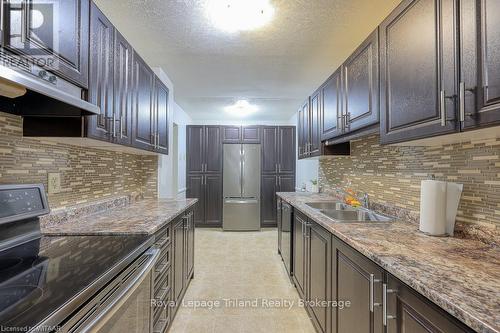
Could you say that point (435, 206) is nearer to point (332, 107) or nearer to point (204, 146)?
point (332, 107)

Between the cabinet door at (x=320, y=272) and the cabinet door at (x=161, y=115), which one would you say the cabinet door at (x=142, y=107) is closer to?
the cabinet door at (x=161, y=115)

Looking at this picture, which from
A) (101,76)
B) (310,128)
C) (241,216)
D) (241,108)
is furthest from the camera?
(241,216)

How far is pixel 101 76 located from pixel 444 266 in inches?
73.7

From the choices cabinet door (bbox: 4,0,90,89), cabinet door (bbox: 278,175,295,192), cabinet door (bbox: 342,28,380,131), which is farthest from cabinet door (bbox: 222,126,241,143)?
cabinet door (bbox: 4,0,90,89)

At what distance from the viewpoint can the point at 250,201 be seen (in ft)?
16.3

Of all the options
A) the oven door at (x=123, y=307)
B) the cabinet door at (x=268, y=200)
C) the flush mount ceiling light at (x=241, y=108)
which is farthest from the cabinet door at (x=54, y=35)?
the cabinet door at (x=268, y=200)

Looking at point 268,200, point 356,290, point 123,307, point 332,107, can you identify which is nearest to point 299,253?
point 356,290

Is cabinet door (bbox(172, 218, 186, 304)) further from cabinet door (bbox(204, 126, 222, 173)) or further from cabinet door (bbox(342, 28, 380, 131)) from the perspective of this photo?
cabinet door (bbox(204, 126, 222, 173))

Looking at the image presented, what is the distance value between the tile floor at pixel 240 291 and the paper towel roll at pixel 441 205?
1.24 metres

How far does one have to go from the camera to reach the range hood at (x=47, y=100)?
3.19 ft

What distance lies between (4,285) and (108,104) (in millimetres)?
1108

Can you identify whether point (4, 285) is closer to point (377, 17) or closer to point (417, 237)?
point (417, 237)

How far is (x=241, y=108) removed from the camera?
4785 millimetres

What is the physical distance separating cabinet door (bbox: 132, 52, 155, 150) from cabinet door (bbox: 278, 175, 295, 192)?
3287 mm
